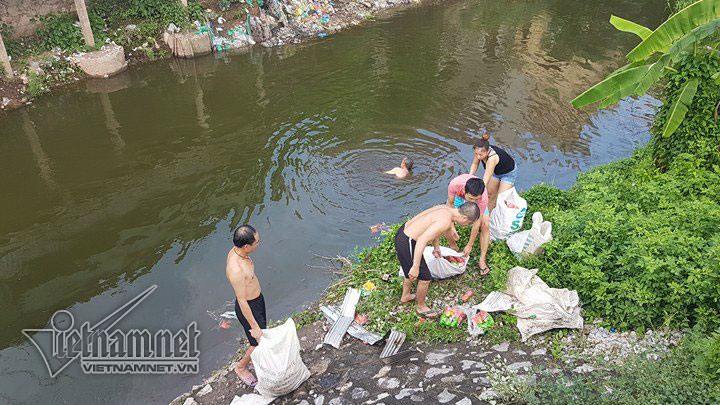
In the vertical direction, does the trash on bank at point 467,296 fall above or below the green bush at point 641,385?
below

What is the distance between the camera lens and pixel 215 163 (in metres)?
10.5

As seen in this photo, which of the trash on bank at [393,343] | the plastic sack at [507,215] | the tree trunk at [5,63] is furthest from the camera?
the tree trunk at [5,63]

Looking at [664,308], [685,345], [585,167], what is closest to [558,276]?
[664,308]

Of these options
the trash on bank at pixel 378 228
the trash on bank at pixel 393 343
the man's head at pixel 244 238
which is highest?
the man's head at pixel 244 238

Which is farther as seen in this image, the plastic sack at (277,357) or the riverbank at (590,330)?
the plastic sack at (277,357)

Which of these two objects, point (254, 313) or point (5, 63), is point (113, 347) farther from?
point (5, 63)

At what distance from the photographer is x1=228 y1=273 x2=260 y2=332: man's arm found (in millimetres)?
5042

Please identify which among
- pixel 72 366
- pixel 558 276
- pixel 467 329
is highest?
pixel 558 276

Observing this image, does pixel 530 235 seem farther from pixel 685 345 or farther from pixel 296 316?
pixel 296 316

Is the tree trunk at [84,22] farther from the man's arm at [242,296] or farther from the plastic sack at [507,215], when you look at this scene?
the plastic sack at [507,215]

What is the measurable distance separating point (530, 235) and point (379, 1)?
16084 mm

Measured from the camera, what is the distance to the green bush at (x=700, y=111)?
6.66 m

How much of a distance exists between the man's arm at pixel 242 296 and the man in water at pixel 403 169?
5.01 meters

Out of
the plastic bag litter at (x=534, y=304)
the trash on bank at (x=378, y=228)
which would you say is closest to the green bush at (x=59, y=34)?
the trash on bank at (x=378, y=228)
